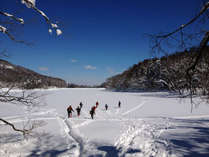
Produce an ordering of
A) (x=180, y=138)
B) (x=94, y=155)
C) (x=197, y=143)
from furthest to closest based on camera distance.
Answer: (x=180, y=138) → (x=197, y=143) → (x=94, y=155)

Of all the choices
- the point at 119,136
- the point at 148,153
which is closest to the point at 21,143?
the point at 119,136

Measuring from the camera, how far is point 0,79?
3.66m

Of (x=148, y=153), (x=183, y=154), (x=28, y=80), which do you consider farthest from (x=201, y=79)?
(x=28, y=80)

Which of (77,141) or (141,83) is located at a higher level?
(141,83)

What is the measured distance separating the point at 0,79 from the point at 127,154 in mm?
4441

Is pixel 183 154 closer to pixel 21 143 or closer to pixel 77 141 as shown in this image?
pixel 77 141

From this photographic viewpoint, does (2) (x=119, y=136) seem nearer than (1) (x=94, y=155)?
No

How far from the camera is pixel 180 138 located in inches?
202

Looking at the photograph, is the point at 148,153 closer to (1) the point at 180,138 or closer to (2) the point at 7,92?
(1) the point at 180,138

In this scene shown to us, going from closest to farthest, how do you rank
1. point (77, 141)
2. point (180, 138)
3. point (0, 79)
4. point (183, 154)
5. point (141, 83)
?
point (0, 79)
point (183, 154)
point (180, 138)
point (77, 141)
point (141, 83)

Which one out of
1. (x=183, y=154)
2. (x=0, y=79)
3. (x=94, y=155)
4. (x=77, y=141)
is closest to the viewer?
(x=0, y=79)

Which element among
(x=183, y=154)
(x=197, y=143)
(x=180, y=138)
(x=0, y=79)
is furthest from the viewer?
(x=180, y=138)

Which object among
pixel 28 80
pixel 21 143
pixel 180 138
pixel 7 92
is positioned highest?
pixel 28 80

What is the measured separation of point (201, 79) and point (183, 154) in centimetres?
235
